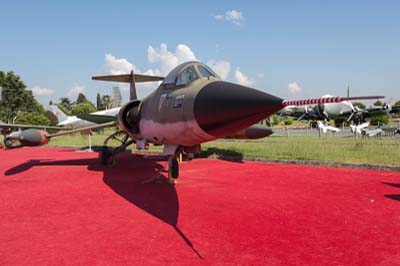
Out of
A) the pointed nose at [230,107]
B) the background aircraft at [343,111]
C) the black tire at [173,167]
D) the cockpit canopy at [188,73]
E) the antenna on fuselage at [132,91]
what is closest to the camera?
the pointed nose at [230,107]

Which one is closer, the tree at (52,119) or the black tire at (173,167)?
the black tire at (173,167)

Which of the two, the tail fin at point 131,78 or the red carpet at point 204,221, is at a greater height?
the tail fin at point 131,78

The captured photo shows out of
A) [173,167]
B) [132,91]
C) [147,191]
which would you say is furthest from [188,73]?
[132,91]

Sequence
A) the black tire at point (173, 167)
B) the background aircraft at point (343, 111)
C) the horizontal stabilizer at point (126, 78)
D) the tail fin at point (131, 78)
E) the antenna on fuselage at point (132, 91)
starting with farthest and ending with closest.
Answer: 1. the background aircraft at point (343, 111)
2. the horizontal stabilizer at point (126, 78)
3. the tail fin at point (131, 78)
4. the antenna on fuselage at point (132, 91)
5. the black tire at point (173, 167)

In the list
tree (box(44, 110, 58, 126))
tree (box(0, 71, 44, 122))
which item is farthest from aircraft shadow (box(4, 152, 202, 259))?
tree (box(0, 71, 44, 122))

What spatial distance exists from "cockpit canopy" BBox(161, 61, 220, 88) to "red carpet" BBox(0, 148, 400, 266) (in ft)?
8.46

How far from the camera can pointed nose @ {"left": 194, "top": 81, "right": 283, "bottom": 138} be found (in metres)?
4.01

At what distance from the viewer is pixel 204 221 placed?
512cm

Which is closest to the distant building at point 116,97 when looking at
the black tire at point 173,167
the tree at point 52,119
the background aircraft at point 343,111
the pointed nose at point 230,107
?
the tree at point 52,119

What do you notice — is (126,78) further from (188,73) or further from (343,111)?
(343,111)

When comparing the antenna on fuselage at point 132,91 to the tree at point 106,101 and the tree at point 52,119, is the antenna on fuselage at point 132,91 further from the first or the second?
the tree at point 106,101

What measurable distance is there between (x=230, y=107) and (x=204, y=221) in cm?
214

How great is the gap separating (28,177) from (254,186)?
7460mm

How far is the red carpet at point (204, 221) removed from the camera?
148 inches
